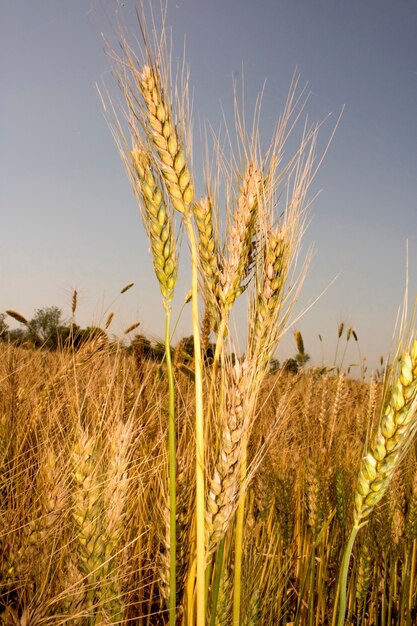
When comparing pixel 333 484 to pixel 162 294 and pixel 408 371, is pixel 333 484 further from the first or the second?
pixel 162 294

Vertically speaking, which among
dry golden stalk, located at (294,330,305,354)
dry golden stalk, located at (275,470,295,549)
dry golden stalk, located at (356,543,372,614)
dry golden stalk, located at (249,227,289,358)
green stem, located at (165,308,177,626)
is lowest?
dry golden stalk, located at (356,543,372,614)

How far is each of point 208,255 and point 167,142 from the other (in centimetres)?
28

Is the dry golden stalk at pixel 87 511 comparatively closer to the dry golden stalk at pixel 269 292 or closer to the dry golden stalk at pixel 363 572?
the dry golden stalk at pixel 269 292

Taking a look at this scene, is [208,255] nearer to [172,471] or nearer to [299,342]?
[172,471]

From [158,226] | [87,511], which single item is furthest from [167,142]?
[87,511]

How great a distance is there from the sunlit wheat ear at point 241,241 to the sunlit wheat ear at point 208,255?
0.03 metres

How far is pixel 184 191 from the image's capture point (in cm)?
118

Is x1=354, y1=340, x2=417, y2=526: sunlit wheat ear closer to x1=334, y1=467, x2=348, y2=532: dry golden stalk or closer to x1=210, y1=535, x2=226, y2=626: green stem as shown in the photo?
x1=210, y1=535, x2=226, y2=626: green stem

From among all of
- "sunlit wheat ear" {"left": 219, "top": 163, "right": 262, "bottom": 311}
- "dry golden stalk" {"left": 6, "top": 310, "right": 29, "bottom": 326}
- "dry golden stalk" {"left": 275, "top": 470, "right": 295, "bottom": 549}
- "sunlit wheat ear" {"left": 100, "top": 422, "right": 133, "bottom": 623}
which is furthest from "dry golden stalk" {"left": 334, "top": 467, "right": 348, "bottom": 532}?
"dry golden stalk" {"left": 6, "top": 310, "right": 29, "bottom": 326}

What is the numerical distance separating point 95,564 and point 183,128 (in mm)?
1124

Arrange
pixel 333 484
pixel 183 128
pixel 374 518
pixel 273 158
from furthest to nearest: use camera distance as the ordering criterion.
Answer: pixel 333 484
pixel 374 518
pixel 273 158
pixel 183 128

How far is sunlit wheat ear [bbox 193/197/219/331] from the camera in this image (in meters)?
1.22

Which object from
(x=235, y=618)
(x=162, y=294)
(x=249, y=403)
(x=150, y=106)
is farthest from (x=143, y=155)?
(x=235, y=618)

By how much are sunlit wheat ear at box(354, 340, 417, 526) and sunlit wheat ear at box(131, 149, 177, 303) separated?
54cm
